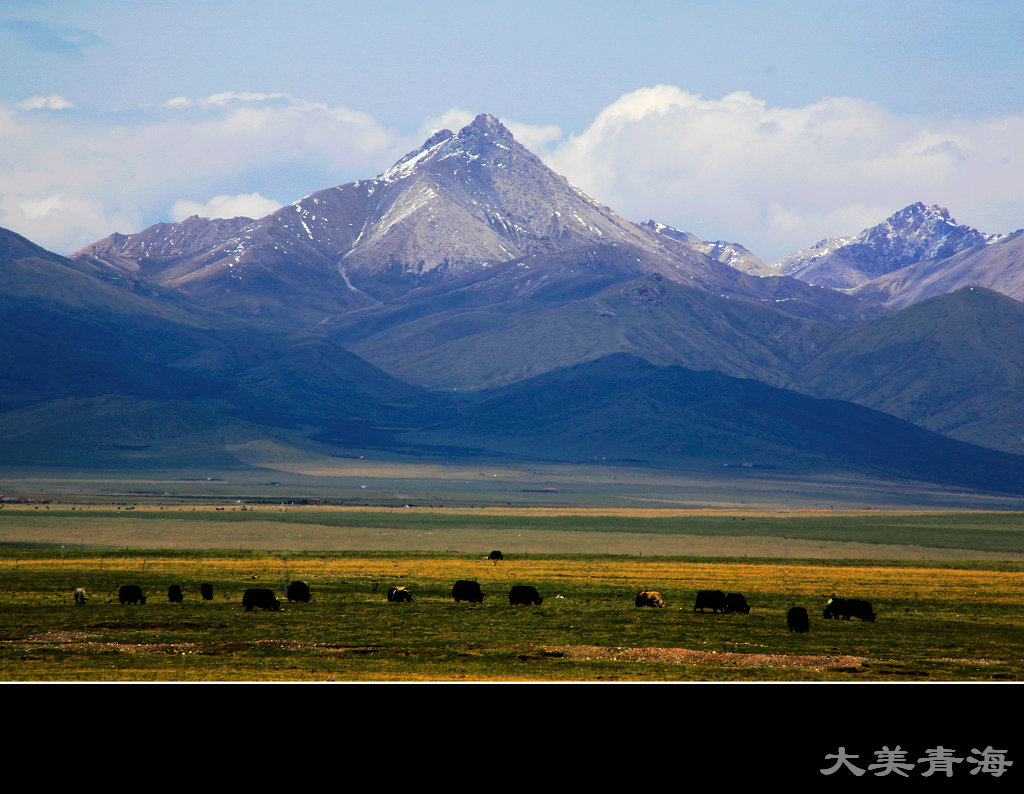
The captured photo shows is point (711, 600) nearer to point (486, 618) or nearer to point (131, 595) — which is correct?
point (486, 618)

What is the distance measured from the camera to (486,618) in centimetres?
3014

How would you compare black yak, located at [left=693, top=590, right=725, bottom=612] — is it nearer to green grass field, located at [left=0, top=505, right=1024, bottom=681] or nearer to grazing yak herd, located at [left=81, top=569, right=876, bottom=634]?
→ grazing yak herd, located at [left=81, top=569, right=876, bottom=634]

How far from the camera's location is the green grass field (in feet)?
67.5

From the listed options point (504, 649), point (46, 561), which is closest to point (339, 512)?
point (46, 561)

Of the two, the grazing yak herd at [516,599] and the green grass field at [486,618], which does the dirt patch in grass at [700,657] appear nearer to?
the green grass field at [486,618]

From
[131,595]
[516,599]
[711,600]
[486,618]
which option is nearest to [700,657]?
[486,618]

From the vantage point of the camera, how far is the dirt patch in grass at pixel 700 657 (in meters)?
22.0

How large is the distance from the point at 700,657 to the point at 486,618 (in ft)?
29.1

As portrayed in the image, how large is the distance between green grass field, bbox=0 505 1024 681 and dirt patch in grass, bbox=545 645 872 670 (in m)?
0.07

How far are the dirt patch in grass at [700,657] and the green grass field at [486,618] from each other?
70 mm

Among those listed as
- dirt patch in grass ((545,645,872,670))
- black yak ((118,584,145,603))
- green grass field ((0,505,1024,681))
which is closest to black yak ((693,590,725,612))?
green grass field ((0,505,1024,681))
